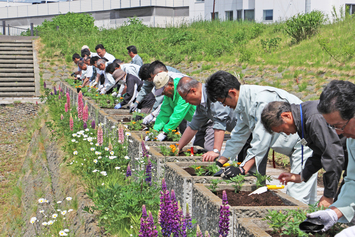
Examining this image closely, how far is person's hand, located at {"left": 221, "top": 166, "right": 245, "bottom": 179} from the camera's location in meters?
3.87

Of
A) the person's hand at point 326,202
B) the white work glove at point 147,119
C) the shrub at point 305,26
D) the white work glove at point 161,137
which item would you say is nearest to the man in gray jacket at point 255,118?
the person's hand at point 326,202

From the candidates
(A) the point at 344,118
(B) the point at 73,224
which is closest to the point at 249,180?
(A) the point at 344,118

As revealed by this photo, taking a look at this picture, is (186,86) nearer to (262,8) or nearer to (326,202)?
(326,202)

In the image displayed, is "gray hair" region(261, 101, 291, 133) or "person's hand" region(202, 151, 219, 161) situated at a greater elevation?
"gray hair" region(261, 101, 291, 133)

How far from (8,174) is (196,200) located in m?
8.69

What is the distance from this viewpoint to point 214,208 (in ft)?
10.7

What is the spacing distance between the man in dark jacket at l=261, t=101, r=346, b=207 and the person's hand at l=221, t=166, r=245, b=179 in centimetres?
66

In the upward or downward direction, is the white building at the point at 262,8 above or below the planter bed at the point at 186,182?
above

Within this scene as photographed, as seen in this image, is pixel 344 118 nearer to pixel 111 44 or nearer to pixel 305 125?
pixel 305 125

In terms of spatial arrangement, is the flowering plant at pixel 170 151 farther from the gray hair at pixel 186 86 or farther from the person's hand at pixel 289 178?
the person's hand at pixel 289 178

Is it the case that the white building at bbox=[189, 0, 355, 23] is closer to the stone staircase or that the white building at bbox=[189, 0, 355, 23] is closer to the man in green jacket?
the stone staircase

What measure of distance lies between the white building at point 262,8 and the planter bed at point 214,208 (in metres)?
23.0

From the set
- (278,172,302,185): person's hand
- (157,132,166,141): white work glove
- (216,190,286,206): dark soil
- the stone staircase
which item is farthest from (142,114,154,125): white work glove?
the stone staircase

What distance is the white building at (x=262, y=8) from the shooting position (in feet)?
90.0
